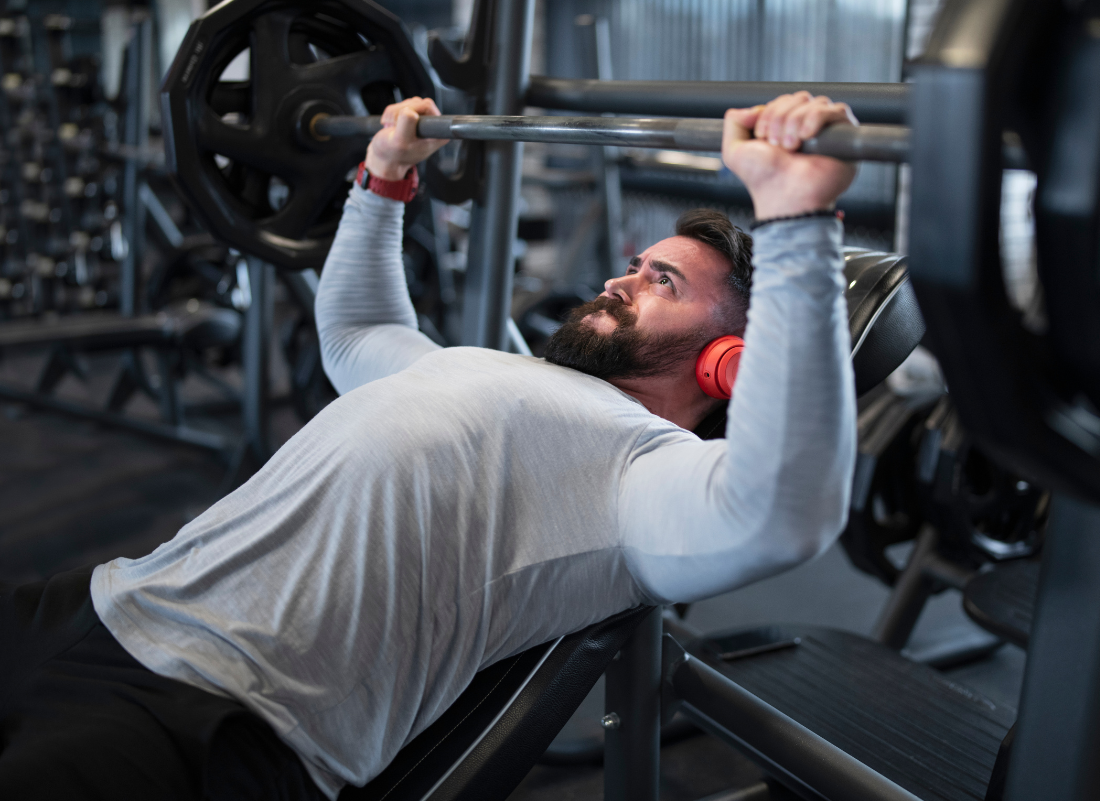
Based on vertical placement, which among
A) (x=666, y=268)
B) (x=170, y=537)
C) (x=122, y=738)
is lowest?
(x=170, y=537)

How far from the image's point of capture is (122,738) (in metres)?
0.86

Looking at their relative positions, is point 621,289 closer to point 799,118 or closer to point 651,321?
point 651,321

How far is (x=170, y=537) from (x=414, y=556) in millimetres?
Result: 2056

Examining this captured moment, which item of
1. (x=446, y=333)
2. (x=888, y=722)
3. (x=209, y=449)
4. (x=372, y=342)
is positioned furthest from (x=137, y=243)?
(x=888, y=722)

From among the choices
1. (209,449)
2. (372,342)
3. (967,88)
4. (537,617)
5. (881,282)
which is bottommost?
(209,449)

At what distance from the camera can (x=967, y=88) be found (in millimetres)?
532

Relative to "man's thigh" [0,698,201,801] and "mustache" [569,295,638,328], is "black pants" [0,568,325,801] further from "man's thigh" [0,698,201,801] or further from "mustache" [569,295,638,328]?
"mustache" [569,295,638,328]

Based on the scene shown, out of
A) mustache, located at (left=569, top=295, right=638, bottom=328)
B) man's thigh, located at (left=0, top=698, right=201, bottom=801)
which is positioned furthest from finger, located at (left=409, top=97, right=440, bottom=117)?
man's thigh, located at (left=0, top=698, right=201, bottom=801)

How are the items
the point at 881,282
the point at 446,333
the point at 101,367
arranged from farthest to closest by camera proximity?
the point at 101,367
the point at 446,333
the point at 881,282

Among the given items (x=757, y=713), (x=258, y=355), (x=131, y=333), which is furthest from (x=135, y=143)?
(x=757, y=713)

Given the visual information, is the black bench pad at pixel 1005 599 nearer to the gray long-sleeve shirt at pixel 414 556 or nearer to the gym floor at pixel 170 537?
the gym floor at pixel 170 537

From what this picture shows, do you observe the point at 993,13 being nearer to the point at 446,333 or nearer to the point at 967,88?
the point at 967,88

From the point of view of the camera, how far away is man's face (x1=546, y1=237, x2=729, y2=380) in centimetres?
116

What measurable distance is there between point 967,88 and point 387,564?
686 mm
